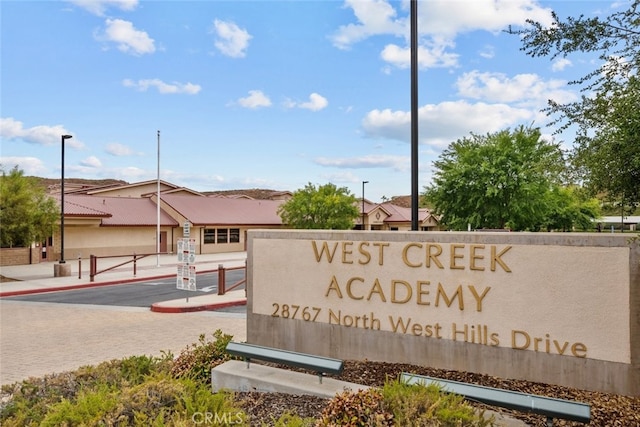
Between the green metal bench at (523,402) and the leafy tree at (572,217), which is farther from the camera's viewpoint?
the leafy tree at (572,217)

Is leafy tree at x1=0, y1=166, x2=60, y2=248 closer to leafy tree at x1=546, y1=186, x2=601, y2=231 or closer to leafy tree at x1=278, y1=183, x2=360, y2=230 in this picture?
leafy tree at x1=278, y1=183, x2=360, y2=230

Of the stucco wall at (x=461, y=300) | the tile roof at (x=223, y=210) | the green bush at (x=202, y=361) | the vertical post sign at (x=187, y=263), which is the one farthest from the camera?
the tile roof at (x=223, y=210)

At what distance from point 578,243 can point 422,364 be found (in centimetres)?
241

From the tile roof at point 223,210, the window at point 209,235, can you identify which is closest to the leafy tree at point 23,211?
the tile roof at point 223,210

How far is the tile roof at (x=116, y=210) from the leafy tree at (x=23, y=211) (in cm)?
412

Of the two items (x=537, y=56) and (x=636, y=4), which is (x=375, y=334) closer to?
(x=537, y=56)

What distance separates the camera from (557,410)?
3.89 meters

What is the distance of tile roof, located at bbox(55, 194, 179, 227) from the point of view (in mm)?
33875

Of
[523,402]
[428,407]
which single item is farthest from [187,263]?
[523,402]

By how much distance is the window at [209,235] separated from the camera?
41.8m

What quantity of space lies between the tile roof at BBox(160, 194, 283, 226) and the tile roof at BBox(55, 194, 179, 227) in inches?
62.6

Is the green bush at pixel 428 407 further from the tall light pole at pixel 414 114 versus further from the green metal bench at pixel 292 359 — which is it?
the tall light pole at pixel 414 114

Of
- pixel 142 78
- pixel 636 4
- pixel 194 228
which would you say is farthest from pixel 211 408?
pixel 194 228

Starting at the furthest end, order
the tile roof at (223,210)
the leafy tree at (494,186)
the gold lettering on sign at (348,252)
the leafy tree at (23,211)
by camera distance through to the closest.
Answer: the tile roof at (223,210) < the leafy tree at (23,211) < the leafy tree at (494,186) < the gold lettering on sign at (348,252)
